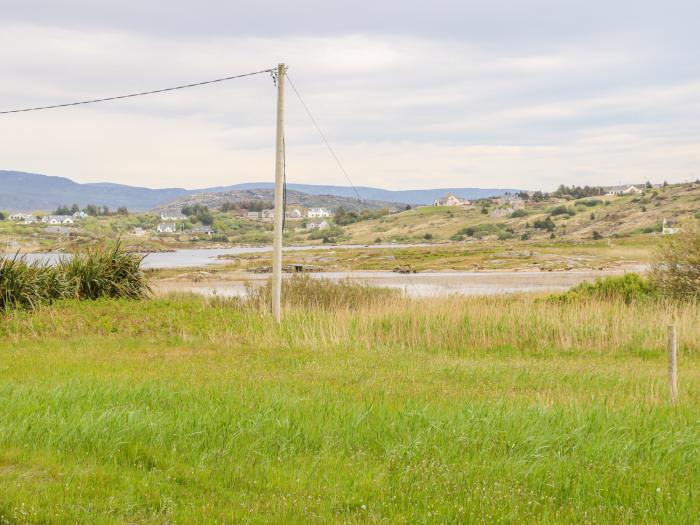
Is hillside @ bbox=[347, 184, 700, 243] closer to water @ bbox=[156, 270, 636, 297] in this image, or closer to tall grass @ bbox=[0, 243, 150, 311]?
water @ bbox=[156, 270, 636, 297]

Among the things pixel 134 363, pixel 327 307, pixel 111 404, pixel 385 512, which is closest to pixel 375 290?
pixel 327 307

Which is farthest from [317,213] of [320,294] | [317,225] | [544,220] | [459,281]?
[320,294]

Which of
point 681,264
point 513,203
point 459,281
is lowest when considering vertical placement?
point 459,281

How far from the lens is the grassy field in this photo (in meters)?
6.68

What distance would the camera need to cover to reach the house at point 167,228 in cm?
14415

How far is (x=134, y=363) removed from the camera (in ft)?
47.8

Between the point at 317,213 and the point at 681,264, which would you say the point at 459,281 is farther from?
the point at 317,213

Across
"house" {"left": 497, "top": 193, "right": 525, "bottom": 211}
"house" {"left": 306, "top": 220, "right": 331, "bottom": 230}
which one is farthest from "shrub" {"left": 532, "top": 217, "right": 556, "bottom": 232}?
"house" {"left": 306, "top": 220, "right": 331, "bottom": 230}

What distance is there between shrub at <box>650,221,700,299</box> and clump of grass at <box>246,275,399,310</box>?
865 cm

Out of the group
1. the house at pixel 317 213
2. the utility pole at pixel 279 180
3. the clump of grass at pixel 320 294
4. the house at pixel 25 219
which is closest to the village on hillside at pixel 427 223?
the house at pixel 25 219

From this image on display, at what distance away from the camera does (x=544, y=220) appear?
115m

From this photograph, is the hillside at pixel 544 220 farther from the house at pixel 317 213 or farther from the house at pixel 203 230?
the house at pixel 317 213

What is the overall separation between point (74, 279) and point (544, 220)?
9981 cm

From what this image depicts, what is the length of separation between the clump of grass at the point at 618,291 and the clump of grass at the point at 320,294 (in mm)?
6220
